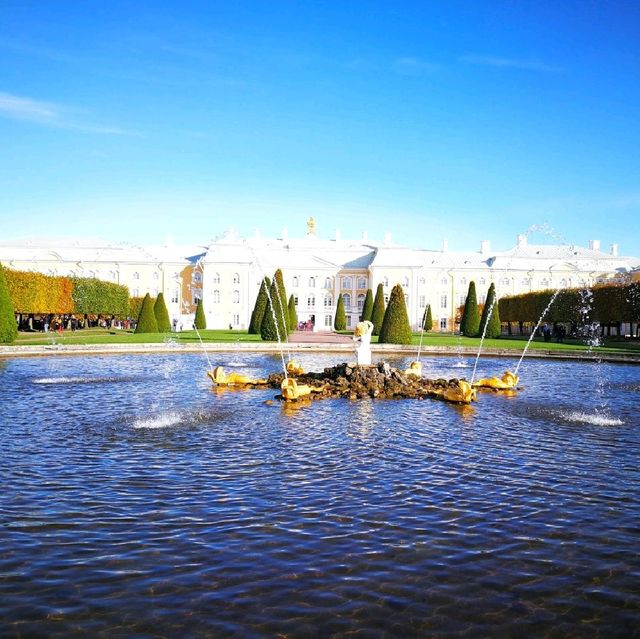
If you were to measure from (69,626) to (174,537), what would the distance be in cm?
145

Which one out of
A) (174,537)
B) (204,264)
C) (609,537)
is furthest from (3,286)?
(204,264)

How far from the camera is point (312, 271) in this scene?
6569 cm

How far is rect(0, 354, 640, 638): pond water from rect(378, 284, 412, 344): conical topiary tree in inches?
712

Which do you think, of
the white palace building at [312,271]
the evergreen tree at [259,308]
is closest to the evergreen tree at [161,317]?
the evergreen tree at [259,308]

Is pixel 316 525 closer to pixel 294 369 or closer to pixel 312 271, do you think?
pixel 294 369

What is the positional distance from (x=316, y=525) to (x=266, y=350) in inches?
876

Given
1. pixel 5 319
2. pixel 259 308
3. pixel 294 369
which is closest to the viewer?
pixel 294 369

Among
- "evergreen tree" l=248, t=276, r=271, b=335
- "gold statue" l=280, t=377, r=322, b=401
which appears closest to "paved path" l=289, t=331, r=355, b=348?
"evergreen tree" l=248, t=276, r=271, b=335

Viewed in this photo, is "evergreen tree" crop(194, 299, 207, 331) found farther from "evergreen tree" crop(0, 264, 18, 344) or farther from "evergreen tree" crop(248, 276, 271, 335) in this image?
"evergreen tree" crop(0, 264, 18, 344)

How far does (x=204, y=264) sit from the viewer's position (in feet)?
203

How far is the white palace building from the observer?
62.1 metres

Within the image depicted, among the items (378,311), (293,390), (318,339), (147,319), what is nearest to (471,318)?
(378,311)

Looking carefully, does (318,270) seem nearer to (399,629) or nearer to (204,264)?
(204,264)

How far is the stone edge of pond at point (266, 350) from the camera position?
23812mm
